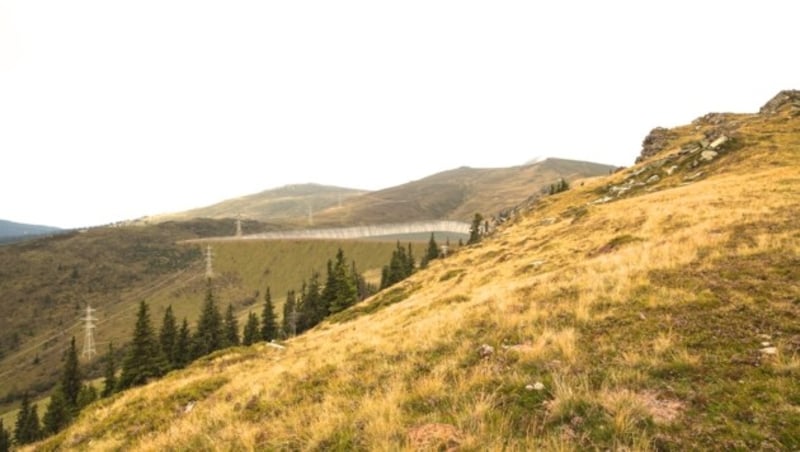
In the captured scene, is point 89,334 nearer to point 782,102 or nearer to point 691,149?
point 691,149

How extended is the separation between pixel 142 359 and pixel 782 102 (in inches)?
Result: 4947

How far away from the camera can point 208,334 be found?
279ft

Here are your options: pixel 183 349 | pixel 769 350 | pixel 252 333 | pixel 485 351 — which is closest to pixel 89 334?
pixel 183 349

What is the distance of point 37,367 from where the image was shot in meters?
176

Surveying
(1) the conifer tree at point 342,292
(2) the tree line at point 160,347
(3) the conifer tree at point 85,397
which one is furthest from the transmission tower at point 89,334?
(1) the conifer tree at point 342,292

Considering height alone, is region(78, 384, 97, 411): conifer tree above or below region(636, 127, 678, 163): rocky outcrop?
below

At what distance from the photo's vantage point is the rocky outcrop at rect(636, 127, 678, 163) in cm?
9994

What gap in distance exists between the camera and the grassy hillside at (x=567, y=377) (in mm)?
6684

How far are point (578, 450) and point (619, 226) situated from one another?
3047cm

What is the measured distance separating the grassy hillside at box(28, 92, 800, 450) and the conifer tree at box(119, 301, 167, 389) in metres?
55.7

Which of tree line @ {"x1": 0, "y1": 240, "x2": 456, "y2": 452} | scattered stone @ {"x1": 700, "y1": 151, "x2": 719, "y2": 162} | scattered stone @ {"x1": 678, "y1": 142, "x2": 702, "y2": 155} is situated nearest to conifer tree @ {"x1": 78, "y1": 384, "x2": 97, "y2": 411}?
tree line @ {"x1": 0, "y1": 240, "x2": 456, "y2": 452}

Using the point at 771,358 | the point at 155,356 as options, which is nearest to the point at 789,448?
the point at 771,358

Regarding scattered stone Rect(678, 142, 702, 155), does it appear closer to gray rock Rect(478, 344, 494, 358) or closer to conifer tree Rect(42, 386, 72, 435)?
gray rock Rect(478, 344, 494, 358)

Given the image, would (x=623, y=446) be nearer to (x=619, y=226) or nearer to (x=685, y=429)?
(x=685, y=429)
